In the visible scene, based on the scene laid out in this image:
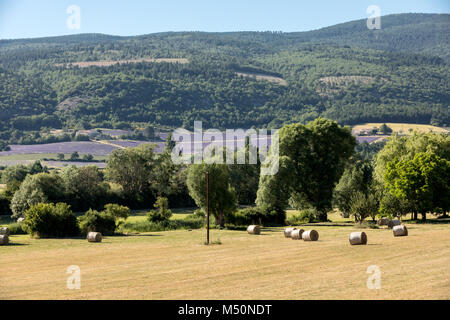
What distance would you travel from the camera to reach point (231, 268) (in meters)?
31.0

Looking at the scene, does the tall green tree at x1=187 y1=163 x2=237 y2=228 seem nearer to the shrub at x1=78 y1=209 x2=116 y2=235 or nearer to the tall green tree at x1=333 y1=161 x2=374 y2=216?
the shrub at x1=78 y1=209 x2=116 y2=235

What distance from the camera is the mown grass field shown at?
23906 millimetres

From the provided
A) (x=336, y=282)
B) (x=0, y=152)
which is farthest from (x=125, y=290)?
(x=0, y=152)

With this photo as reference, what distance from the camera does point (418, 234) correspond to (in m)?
48.6

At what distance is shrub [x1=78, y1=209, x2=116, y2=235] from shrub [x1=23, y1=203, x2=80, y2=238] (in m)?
1.77

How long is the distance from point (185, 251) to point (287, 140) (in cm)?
3582

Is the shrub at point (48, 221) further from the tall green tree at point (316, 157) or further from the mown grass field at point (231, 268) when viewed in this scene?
the tall green tree at point (316, 157)

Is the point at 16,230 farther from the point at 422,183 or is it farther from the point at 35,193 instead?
the point at 422,183

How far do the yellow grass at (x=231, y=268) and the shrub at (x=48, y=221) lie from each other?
4002 millimetres

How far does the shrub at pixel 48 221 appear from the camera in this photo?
Result: 52.5 metres

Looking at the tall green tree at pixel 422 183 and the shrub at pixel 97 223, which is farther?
the tall green tree at pixel 422 183

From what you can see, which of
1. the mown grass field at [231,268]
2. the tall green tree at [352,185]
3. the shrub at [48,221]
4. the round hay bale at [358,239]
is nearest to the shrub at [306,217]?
the tall green tree at [352,185]

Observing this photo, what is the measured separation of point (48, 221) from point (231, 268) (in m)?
26.9

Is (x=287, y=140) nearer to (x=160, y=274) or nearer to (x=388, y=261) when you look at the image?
(x=388, y=261)
